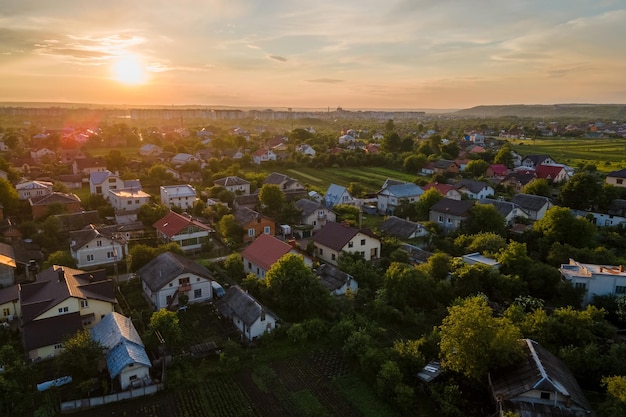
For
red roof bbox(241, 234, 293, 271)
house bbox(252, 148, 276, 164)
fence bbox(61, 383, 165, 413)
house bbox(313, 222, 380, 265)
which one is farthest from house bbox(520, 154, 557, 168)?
fence bbox(61, 383, 165, 413)

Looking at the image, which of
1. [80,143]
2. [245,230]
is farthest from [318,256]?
[80,143]

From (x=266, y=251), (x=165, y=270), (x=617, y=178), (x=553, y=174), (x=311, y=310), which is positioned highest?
(x=617, y=178)

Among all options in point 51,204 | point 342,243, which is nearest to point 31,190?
point 51,204

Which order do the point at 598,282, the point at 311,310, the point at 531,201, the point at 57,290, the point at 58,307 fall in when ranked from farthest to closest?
the point at 531,201 < the point at 598,282 < the point at 311,310 < the point at 57,290 < the point at 58,307

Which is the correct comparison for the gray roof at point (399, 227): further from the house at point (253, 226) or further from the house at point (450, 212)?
→ the house at point (253, 226)

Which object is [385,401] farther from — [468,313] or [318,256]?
[318,256]

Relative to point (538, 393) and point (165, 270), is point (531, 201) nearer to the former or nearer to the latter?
point (538, 393)
